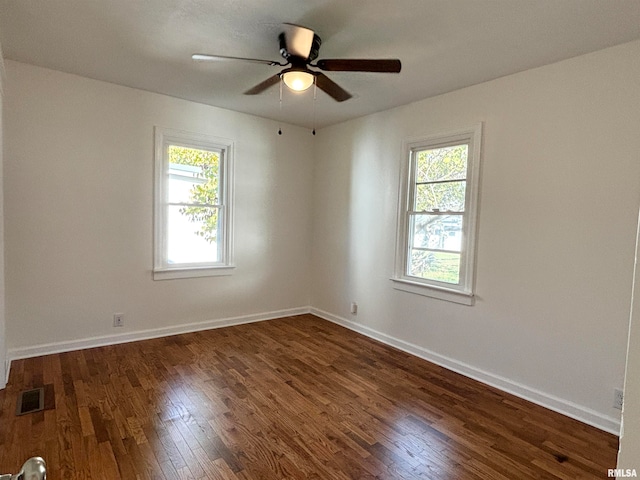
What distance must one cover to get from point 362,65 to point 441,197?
69.5 inches

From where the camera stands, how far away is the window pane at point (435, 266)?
3.42m

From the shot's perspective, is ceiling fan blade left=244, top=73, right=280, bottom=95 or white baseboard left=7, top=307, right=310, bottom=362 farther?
white baseboard left=7, top=307, right=310, bottom=362

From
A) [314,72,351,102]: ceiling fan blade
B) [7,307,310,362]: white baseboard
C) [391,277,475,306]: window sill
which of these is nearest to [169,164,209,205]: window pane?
[7,307,310,362]: white baseboard

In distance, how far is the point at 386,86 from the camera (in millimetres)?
3311

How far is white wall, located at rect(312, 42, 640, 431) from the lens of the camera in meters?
2.42

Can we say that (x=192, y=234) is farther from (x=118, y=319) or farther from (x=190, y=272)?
(x=118, y=319)

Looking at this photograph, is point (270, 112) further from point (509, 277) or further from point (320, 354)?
point (509, 277)

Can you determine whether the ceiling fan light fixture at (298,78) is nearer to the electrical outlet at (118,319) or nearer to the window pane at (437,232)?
the window pane at (437,232)

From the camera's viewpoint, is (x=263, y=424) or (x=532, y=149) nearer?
(x=263, y=424)

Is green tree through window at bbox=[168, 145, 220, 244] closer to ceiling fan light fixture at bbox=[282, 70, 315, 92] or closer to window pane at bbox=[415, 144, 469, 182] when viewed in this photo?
ceiling fan light fixture at bbox=[282, 70, 315, 92]

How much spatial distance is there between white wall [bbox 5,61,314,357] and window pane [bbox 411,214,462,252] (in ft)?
6.79

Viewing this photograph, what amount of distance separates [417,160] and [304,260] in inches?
85.3

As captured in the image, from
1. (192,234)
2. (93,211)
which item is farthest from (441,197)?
(93,211)

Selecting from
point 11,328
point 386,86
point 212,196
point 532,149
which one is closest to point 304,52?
point 386,86
